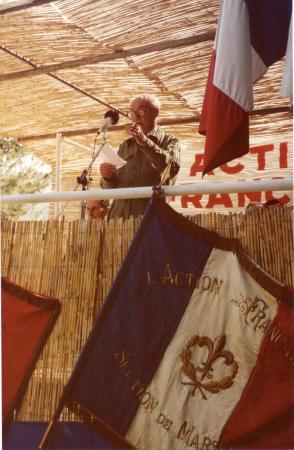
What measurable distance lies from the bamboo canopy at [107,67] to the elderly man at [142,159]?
4.47 feet

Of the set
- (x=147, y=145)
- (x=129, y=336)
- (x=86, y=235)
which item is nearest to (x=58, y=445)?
(x=129, y=336)

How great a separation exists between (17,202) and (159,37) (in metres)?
2.77

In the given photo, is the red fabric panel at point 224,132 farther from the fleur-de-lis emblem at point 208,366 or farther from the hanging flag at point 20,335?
the hanging flag at point 20,335

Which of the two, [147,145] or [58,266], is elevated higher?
[147,145]

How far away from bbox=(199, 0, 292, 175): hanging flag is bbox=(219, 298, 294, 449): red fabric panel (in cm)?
60

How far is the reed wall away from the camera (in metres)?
1.75

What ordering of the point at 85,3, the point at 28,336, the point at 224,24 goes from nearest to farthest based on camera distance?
the point at 28,336, the point at 224,24, the point at 85,3

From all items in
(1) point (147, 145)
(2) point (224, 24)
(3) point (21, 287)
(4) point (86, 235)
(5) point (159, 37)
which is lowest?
(3) point (21, 287)

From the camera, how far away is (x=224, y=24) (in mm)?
2031

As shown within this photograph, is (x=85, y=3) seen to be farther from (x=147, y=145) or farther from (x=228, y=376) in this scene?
(x=228, y=376)

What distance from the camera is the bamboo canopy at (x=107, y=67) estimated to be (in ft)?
13.7

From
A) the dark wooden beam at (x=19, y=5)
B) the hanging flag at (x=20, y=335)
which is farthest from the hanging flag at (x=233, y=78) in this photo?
the dark wooden beam at (x=19, y=5)

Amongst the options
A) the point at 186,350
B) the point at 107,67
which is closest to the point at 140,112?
the point at 186,350

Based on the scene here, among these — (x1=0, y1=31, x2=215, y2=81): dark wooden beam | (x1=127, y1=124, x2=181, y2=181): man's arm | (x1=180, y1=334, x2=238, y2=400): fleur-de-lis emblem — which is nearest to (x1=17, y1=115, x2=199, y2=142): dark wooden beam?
(x1=0, y1=31, x2=215, y2=81): dark wooden beam
